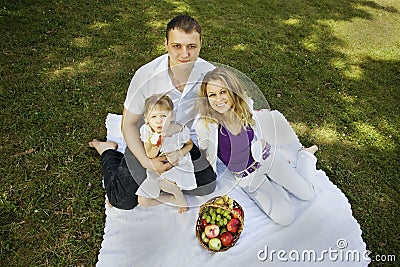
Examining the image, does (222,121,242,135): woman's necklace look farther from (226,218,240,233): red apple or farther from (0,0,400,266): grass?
(0,0,400,266): grass

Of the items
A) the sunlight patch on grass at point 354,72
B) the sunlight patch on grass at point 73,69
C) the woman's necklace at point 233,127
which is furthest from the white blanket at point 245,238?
the sunlight patch on grass at point 354,72

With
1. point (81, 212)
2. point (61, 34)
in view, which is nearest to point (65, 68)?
point (61, 34)

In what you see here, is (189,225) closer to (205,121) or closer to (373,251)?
(205,121)

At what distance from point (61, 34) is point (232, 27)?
2.44 meters

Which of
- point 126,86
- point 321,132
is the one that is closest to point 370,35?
point 321,132

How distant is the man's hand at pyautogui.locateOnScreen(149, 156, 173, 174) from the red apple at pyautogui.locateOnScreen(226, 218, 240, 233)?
1.88 ft

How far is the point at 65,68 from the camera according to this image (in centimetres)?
452

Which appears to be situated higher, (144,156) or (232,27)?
(144,156)

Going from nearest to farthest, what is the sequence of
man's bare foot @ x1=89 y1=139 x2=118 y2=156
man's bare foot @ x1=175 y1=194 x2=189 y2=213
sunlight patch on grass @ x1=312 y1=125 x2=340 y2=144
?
1. man's bare foot @ x1=175 y1=194 x2=189 y2=213
2. man's bare foot @ x1=89 y1=139 x2=118 y2=156
3. sunlight patch on grass @ x1=312 y1=125 x2=340 y2=144

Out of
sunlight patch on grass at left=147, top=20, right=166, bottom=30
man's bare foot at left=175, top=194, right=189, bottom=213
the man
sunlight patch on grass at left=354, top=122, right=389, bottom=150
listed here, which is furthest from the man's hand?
sunlight patch on grass at left=147, top=20, right=166, bottom=30

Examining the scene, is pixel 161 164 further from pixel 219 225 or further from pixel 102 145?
pixel 102 145

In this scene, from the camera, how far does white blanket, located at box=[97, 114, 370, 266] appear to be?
8.79 feet

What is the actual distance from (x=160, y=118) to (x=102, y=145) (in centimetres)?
109

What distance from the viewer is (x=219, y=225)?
2686 millimetres
